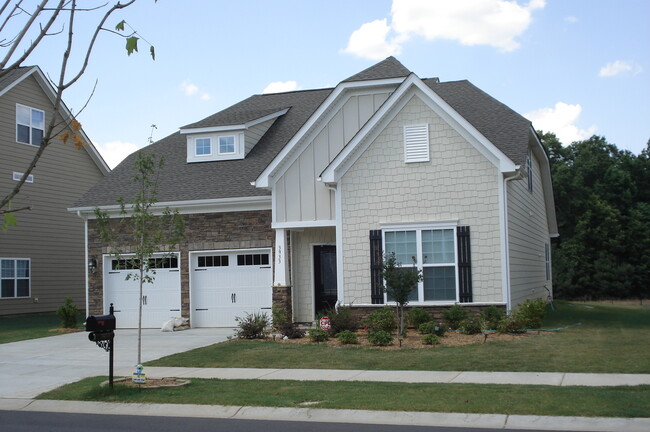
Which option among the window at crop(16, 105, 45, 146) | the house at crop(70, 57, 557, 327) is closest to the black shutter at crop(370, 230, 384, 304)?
the house at crop(70, 57, 557, 327)

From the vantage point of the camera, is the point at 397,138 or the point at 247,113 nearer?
the point at 397,138

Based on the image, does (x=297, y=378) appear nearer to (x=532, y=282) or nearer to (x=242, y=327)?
(x=242, y=327)

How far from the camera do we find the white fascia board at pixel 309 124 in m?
18.9

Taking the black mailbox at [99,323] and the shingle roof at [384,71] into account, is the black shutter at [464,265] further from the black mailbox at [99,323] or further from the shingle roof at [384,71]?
the black mailbox at [99,323]

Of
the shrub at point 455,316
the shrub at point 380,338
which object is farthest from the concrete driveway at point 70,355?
the shrub at point 455,316

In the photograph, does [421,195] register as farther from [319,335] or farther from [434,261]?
[319,335]

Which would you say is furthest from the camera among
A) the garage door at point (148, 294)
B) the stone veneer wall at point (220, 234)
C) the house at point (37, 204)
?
the house at point (37, 204)

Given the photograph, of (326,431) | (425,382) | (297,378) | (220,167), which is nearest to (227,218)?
(220,167)

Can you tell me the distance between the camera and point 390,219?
58.3ft

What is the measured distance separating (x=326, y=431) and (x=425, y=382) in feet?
10.0

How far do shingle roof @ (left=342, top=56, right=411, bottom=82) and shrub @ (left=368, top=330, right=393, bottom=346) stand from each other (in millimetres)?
7485

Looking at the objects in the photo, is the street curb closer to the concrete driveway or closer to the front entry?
the concrete driveway

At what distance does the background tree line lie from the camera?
139 ft

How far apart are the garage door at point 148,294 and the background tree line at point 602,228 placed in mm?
25802
